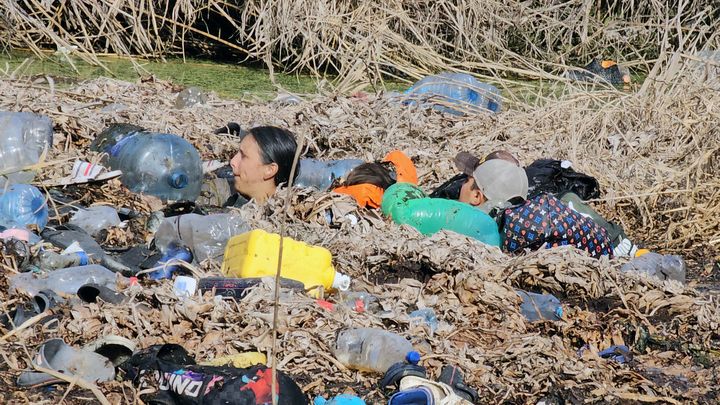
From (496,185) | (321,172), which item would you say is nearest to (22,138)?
(321,172)

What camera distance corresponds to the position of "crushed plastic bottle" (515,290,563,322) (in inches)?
186

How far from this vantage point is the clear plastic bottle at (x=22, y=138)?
635cm

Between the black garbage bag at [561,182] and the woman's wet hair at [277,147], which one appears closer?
the woman's wet hair at [277,147]

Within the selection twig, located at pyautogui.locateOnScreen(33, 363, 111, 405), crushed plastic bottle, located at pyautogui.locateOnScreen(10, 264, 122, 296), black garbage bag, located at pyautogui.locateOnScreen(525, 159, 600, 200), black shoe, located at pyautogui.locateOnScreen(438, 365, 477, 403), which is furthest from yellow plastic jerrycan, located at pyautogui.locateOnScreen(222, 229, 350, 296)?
black garbage bag, located at pyautogui.locateOnScreen(525, 159, 600, 200)

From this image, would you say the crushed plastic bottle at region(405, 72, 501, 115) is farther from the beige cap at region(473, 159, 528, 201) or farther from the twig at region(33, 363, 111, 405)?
the twig at region(33, 363, 111, 405)

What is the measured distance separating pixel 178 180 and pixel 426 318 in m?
2.33

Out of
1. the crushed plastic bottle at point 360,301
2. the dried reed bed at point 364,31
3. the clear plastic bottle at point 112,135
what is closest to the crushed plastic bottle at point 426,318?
the crushed plastic bottle at point 360,301

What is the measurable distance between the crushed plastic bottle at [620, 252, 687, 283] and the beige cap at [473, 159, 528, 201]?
864 mm

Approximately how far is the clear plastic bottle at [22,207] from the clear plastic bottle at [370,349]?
2143 millimetres

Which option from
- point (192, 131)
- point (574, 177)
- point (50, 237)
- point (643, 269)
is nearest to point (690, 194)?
point (574, 177)

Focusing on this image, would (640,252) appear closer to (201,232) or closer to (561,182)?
(561,182)

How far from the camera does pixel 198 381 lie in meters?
3.60

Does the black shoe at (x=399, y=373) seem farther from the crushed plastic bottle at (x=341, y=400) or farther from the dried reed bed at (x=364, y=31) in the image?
the dried reed bed at (x=364, y=31)

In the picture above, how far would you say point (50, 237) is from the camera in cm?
529
